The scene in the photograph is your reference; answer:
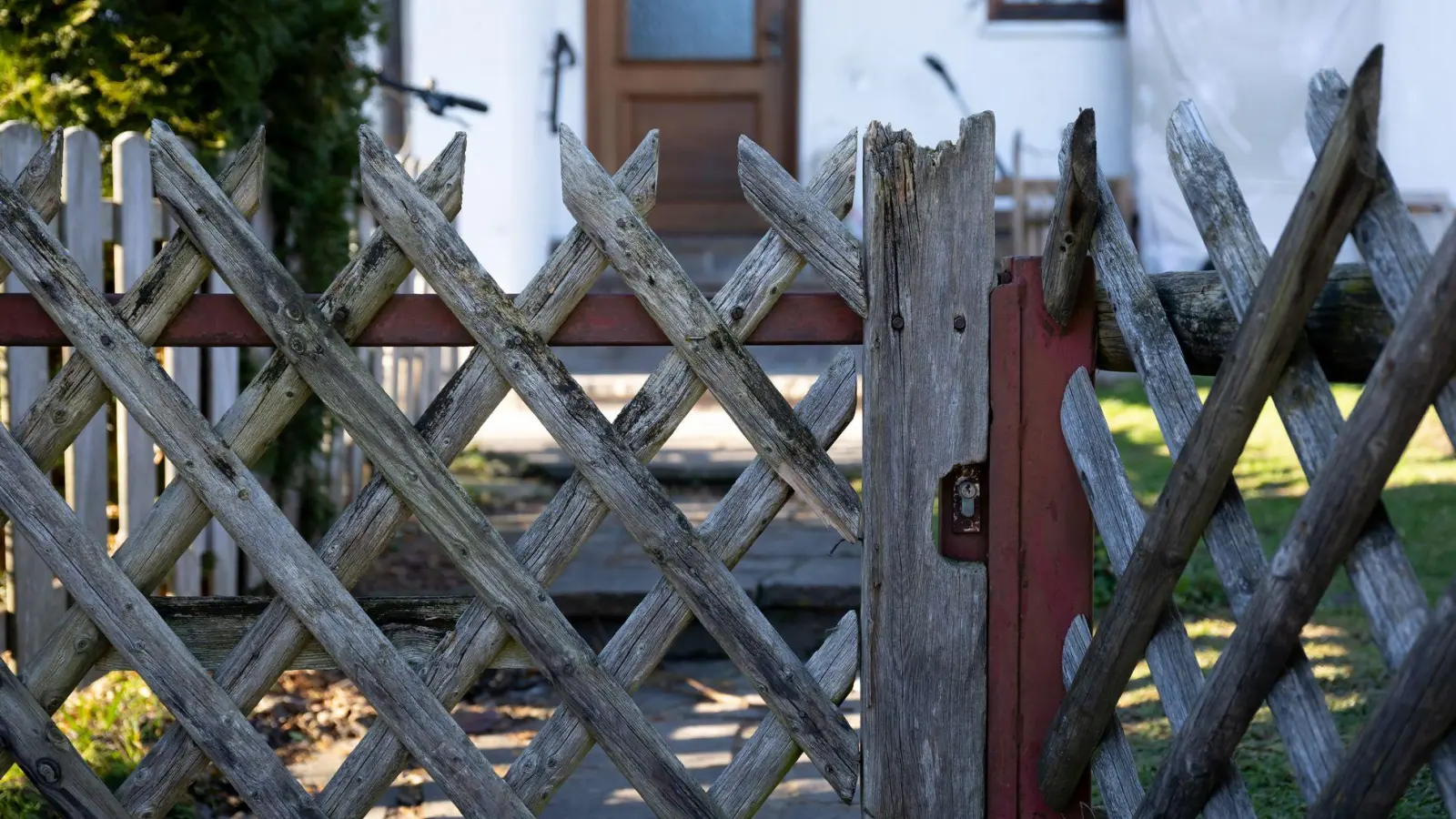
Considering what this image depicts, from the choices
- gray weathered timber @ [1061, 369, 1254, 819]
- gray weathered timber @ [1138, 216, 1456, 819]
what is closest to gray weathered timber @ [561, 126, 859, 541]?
gray weathered timber @ [1061, 369, 1254, 819]

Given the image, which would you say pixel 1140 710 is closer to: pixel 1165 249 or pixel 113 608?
pixel 113 608

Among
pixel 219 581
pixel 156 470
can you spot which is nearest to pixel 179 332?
pixel 156 470

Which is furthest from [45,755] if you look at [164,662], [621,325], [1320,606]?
[1320,606]

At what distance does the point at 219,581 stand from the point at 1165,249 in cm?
627

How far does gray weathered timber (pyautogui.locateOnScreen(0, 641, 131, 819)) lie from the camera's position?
1.98m

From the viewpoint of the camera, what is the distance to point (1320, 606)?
155 inches

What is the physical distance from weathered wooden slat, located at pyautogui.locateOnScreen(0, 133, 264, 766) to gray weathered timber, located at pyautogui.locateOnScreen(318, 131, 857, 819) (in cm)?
42

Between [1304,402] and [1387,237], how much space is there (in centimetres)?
21

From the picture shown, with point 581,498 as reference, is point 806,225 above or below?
above

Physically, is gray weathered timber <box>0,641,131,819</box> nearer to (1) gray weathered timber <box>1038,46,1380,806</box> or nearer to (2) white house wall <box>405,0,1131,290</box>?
(1) gray weathered timber <box>1038,46,1380,806</box>

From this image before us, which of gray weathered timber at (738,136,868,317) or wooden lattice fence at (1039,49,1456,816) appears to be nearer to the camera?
wooden lattice fence at (1039,49,1456,816)

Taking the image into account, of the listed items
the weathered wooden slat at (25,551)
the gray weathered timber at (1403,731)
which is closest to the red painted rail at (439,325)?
the gray weathered timber at (1403,731)

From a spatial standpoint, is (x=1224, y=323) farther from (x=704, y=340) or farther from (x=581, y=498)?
(x=581, y=498)

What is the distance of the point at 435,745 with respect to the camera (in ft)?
6.34
